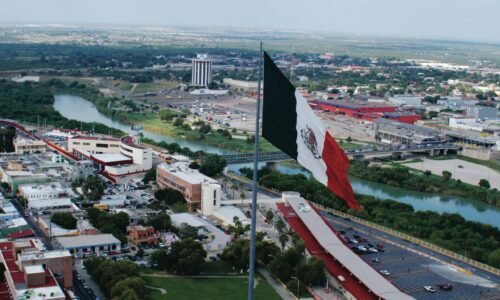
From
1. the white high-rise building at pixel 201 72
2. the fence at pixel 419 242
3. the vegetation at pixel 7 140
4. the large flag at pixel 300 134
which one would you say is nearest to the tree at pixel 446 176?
the fence at pixel 419 242

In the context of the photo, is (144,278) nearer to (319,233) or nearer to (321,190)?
(319,233)

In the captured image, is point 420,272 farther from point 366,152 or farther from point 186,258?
point 366,152

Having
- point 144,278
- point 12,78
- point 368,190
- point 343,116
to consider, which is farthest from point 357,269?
point 12,78

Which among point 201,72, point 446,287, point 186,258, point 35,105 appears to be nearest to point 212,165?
point 186,258

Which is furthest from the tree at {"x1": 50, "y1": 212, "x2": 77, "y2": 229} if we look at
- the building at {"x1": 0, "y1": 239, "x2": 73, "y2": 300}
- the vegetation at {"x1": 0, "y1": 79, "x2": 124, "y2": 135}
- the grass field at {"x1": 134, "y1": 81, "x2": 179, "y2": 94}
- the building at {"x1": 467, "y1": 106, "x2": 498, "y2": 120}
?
A: the grass field at {"x1": 134, "y1": 81, "x2": 179, "y2": 94}

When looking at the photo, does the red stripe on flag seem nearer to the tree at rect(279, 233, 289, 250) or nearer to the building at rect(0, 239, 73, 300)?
the building at rect(0, 239, 73, 300)

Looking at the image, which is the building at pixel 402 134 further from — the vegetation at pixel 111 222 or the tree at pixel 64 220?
the tree at pixel 64 220
